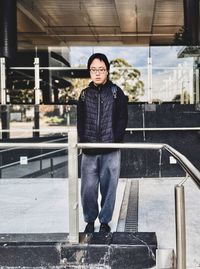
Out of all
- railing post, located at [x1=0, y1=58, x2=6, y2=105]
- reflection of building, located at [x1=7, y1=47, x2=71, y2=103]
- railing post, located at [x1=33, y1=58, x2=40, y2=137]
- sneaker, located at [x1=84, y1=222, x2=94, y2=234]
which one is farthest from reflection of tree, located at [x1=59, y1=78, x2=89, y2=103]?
sneaker, located at [x1=84, y1=222, x2=94, y2=234]

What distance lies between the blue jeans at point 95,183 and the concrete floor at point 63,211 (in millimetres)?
209

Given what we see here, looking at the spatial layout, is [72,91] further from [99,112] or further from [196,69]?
[99,112]

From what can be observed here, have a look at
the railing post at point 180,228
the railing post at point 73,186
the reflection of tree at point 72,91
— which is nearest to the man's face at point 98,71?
the railing post at point 73,186

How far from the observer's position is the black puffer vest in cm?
362

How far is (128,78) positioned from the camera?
26.0ft

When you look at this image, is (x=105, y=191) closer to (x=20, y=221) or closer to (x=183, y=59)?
(x=20, y=221)

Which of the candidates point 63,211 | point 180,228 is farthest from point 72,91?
point 180,228

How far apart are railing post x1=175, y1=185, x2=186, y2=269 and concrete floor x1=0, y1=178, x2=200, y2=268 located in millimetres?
450

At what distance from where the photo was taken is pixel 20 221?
4086 millimetres

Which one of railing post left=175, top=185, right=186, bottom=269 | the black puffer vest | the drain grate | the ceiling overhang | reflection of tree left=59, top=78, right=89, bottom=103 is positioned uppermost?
the ceiling overhang

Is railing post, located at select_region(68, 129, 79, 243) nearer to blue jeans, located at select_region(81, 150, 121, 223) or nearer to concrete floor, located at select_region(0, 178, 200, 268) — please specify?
concrete floor, located at select_region(0, 178, 200, 268)

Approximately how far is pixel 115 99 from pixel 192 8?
6.77 metres

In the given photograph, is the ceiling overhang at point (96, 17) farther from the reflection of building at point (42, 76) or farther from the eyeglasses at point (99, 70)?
the eyeglasses at point (99, 70)

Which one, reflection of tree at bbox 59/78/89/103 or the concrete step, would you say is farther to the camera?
reflection of tree at bbox 59/78/89/103
